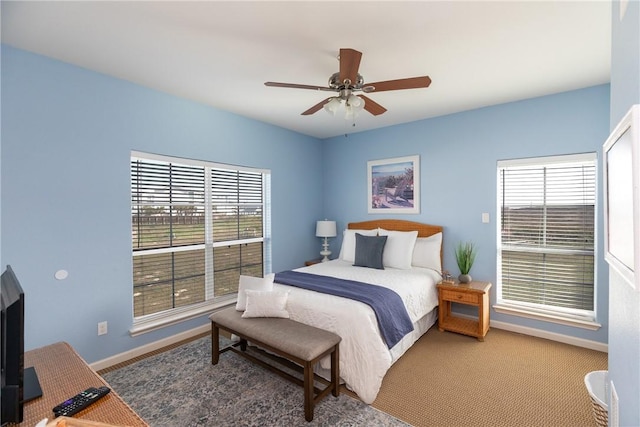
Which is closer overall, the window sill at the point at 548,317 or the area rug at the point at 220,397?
the area rug at the point at 220,397

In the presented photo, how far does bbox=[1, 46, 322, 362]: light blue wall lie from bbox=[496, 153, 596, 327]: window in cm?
379

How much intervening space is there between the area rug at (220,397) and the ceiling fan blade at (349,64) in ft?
7.81

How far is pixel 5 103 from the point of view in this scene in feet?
7.04

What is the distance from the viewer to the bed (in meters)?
2.18

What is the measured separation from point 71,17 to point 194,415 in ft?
9.19

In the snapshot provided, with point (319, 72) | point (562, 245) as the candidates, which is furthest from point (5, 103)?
point (562, 245)

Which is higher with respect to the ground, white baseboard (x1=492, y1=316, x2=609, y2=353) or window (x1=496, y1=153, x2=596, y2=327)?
window (x1=496, y1=153, x2=596, y2=327)

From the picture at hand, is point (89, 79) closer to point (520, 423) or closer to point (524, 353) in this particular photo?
point (520, 423)

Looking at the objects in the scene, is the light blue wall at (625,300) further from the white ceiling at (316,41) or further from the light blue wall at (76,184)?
the light blue wall at (76,184)

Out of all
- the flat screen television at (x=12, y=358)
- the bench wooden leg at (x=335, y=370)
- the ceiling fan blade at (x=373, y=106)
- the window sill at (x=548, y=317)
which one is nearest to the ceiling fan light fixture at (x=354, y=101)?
the ceiling fan blade at (x=373, y=106)

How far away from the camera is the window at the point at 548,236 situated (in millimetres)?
3023

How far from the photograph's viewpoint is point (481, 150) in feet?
11.6

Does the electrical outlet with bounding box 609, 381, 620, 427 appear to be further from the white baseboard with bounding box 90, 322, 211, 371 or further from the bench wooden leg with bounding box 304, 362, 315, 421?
the white baseboard with bounding box 90, 322, 211, 371

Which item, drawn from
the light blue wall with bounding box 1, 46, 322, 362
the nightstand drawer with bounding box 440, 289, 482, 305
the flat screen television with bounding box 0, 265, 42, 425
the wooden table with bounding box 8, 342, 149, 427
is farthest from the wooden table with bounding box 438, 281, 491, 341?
the flat screen television with bounding box 0, 265, 42, 425
